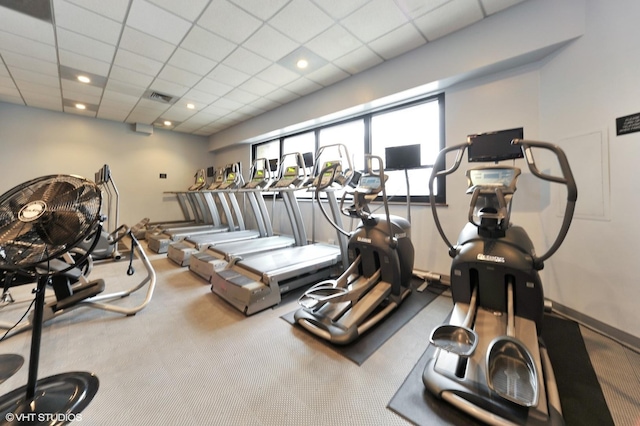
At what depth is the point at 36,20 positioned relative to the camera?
A: 9.24ft

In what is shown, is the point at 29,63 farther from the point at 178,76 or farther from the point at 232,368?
the point at 232,368

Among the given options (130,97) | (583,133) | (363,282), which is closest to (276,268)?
(363,282)

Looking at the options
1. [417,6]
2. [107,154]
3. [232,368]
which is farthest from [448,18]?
[107,154]

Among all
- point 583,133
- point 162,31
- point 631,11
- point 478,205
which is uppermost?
point 162,31

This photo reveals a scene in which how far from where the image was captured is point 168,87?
4.67 meters

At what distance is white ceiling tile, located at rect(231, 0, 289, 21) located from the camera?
2.60 meters

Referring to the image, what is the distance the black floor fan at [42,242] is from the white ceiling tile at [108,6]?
2.26 m

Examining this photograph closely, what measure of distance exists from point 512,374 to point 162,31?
4.77m

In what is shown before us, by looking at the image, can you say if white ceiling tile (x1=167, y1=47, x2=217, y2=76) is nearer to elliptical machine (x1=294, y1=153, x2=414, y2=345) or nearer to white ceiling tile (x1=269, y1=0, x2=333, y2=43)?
white ceiling tile (x1=269, y1=0, x2=333, y2=43)

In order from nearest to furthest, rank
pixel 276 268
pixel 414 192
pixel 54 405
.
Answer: pixel 54 405
pixel 276 268
pixel 414 192

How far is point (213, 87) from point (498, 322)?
18.0ft

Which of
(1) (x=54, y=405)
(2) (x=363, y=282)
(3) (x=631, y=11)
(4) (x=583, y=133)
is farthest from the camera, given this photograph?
(2) (x=363, y=282)

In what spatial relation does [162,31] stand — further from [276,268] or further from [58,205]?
[276,268]

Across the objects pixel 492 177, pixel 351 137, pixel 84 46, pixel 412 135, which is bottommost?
pixel 492 177
